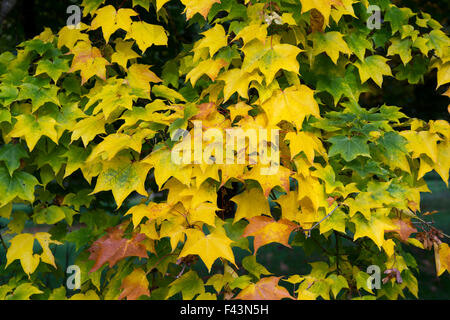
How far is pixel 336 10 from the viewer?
1.94 metres

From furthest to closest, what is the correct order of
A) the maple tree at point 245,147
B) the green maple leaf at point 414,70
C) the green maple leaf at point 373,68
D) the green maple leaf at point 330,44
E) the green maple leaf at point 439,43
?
the green maple leaf at point 414,70, the green maple leaf at point 439,43, the green maple leaf at point 373,68, the green maple leaf at point 330,44, the maple tree at point 245,147

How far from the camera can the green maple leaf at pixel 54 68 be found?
215 centimetres

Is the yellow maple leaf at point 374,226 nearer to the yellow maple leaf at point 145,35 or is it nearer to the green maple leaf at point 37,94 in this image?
the yellow maple leaf at point 145,35

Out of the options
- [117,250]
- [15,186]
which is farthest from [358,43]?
[15,186]

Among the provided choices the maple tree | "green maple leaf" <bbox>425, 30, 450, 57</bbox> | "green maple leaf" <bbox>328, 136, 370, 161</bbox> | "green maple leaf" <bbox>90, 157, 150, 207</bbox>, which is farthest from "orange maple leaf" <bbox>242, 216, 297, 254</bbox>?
"green maple leaf" <bbox>425, 30, 450, 57</bbox>

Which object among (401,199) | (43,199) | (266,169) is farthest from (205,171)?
(43,199)

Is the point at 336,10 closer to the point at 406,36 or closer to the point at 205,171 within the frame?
the point at 406,36

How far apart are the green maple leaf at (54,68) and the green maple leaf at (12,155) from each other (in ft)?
1.40

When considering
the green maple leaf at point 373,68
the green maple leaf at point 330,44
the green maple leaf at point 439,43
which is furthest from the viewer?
the green maple leaf at point 439,43

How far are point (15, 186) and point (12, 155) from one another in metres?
0.17

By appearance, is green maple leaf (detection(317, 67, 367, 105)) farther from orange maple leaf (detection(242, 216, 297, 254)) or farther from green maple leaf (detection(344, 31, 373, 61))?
orange maple leaf (detection(242, 216, 297, 254))

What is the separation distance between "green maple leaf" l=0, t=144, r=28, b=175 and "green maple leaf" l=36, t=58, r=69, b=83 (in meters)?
0.43

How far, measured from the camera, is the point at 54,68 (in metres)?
2.18

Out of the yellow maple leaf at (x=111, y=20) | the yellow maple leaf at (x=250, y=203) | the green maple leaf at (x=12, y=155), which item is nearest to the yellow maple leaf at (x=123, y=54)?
the yellow maple leaf at (x=111, y=20)
